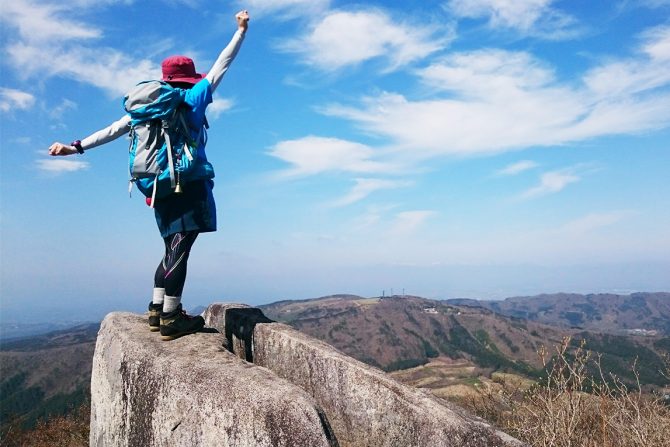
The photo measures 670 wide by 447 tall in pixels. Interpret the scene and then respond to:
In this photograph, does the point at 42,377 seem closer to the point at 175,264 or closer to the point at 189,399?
the point at 175,264

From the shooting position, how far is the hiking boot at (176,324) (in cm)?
707

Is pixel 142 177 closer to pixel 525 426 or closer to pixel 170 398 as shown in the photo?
pixel 170 398

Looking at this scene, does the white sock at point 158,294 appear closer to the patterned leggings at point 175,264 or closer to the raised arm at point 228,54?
the patterned leggings at point 175,264

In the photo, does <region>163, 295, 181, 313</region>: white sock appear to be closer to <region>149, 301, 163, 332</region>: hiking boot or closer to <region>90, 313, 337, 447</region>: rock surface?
<region>149, 301, 163, 332</region>: hiking boot

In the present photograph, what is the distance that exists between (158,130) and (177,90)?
64 cm

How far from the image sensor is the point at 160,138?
22.2 ft

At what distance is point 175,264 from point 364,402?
3489 mm

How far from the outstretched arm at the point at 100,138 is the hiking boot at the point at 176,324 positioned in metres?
2.85

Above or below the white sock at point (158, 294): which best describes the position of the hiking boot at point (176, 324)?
below

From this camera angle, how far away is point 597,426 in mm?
10094

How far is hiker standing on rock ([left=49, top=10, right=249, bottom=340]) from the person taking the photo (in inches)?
272

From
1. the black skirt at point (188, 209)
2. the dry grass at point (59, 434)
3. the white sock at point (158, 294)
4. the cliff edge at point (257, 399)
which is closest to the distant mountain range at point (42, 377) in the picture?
the dry grass at point (59, 434)

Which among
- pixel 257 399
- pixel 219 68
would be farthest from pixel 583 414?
pixel 219 68

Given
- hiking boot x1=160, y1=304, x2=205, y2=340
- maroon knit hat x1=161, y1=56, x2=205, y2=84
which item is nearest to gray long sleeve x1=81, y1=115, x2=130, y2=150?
maroon knit hat x1=161, y1=56, x2=205, y2=84
